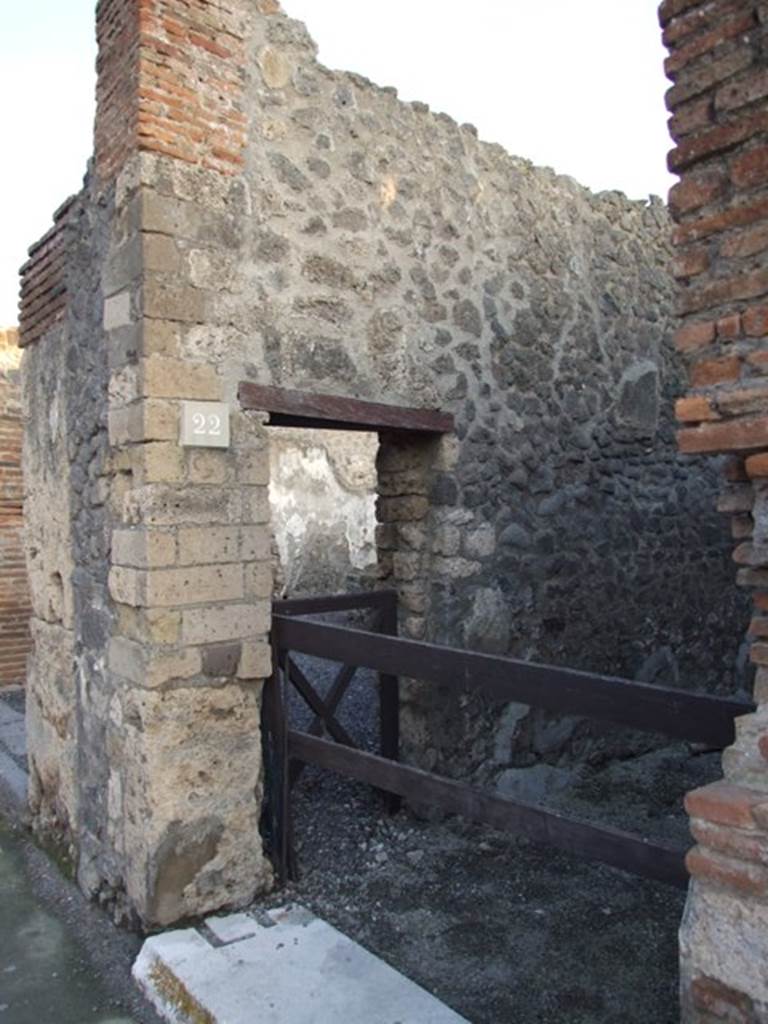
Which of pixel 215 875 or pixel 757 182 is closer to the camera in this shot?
pixel 757 182

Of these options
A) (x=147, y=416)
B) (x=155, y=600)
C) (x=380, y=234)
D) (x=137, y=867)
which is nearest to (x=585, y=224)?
(x=380, y=234)

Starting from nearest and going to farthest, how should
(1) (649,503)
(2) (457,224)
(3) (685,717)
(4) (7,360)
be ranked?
(3) (685,717) < (2) (457,224) < (1) (649,503) < (4) (7,360)

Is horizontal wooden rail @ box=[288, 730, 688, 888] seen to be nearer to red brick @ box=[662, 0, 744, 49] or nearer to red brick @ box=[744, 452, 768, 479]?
red brick @ box=[744, 452, 768, 479]

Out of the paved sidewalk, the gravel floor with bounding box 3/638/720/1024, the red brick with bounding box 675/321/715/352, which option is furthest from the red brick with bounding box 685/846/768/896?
the paved sidewalk

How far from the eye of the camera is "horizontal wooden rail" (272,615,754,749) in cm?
Result: 206

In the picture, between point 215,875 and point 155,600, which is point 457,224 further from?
point 215,875

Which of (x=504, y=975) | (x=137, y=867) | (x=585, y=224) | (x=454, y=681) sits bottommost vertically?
(x=504, y=975)

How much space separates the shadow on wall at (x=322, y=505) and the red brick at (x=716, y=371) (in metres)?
9.07

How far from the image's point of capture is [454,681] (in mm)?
2748

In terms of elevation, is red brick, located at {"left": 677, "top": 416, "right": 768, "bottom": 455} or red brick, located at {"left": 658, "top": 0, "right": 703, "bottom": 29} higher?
red brick, located at {"left": 658, "top": 0, "right": 703, "bottom": 29}

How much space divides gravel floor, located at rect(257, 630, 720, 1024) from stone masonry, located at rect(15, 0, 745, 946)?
0.38 metres

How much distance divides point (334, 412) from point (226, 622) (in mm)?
1033

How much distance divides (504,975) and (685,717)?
5.02 feet

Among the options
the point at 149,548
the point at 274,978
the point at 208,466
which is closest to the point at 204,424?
the point at 208,466
